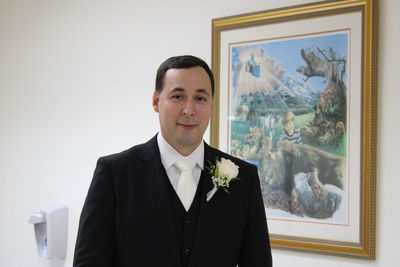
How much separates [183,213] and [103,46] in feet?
6.20

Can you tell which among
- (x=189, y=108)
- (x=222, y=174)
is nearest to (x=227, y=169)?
(x=222, y=174)

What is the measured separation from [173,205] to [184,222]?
0.06 m

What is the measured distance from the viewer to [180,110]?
1.39 m

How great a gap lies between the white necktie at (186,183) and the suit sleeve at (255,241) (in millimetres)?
218

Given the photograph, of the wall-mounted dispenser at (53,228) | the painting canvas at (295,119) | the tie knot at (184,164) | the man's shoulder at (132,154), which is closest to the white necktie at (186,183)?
the tie knot at (184,164)

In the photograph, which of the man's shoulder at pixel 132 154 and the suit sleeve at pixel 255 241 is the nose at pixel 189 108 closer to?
the man's shoulder at pixel 132 154

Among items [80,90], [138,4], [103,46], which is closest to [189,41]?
[138,4]

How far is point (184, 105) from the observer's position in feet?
4.58

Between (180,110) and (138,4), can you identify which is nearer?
(180,110)

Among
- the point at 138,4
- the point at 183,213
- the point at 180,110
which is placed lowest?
the point at 183,213

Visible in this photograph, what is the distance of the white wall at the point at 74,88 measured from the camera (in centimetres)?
271

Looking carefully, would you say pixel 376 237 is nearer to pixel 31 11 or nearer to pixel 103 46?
pixel 103 46

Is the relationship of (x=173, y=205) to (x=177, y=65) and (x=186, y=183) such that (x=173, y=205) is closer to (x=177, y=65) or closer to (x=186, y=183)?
(x=186, y=183)

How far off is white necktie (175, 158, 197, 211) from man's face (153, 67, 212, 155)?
2.6 inches
